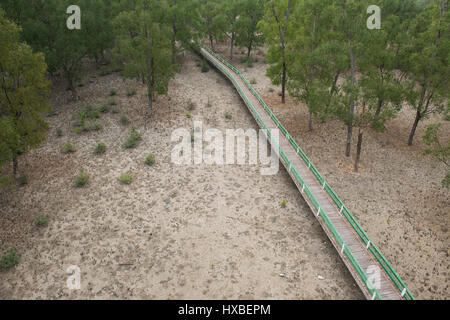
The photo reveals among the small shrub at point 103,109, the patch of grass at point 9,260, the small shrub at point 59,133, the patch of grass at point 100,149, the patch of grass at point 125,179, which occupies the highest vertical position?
the small shrub at point 103,109

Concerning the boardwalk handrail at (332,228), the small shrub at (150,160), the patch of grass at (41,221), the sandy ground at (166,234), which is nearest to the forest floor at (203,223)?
the sandy ground at (166,234)

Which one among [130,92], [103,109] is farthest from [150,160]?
[130,92]

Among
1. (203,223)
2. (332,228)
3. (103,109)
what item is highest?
(103,109)

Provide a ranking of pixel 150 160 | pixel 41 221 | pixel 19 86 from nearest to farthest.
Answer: pixel 41 221 < pixel 19 86 < pixel 150 160

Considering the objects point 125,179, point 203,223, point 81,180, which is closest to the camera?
point 203,223

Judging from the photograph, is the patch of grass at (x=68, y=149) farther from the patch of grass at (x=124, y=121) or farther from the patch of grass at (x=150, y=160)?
the patch of grass at (x=150, y=160)

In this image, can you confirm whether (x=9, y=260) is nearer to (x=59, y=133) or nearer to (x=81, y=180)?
(x=81, y=180)
